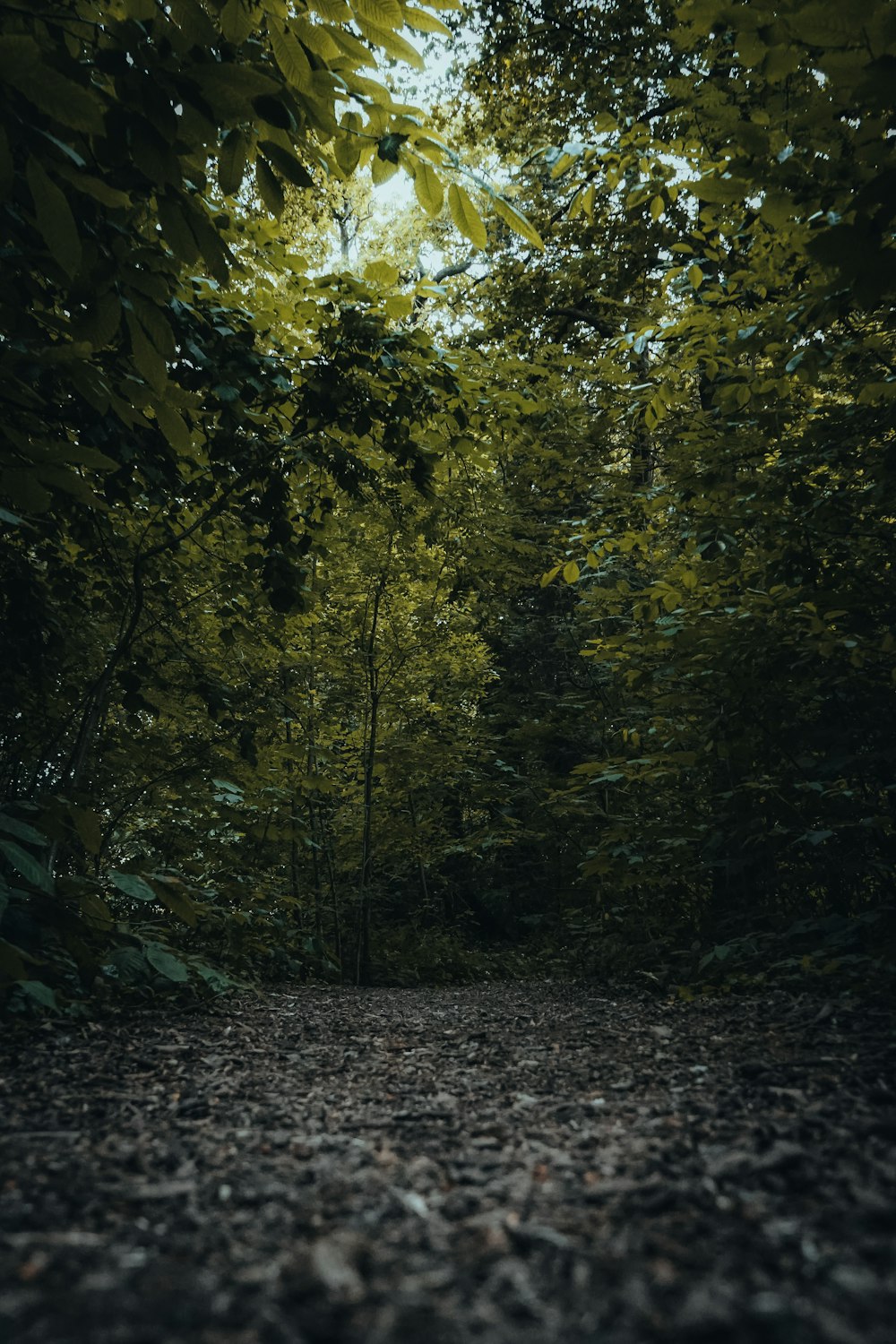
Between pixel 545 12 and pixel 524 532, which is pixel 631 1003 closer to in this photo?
pixel 524 532

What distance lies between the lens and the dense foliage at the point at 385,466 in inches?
72.2

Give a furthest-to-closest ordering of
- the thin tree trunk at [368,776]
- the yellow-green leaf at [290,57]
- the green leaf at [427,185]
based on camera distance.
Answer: the thin tree trunk at [368,776], the green leaf at [427,185], the yellow-green leaf at [290,57]

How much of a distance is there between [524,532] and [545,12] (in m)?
4.61

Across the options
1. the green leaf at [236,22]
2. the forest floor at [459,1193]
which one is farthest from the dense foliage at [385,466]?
the forest floor at [459,1193]

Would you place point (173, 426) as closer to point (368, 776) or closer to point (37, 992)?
point (37, 992)

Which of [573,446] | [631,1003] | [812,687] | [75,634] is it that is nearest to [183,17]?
[75,634]

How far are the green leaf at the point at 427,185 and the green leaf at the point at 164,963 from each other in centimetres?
278

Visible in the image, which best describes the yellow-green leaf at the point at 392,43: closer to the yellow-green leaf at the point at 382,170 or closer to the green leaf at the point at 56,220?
the yellow-green leaf at the point at 382,170

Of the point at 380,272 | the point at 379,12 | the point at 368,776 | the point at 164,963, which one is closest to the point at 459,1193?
the point at 164,963

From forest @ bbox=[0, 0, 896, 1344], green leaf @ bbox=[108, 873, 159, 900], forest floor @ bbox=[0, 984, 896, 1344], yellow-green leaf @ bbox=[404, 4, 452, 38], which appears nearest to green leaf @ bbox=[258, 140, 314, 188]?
forest @ bbox=[0, 0, 896, 1344]

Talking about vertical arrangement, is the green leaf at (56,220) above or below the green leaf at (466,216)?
below

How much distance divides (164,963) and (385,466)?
2803 mm

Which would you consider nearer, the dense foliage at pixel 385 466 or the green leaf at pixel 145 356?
the dense foliage at pixel 385 466

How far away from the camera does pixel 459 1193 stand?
53.9 inches
